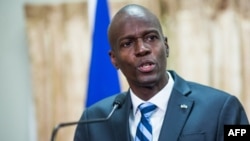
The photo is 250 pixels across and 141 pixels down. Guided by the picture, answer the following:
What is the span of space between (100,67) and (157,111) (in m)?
1.10

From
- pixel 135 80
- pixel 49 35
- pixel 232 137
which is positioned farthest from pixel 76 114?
pixel 232 137

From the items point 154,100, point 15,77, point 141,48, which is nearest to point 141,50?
point 141,48

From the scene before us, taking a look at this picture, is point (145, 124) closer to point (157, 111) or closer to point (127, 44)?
point (157, 111)

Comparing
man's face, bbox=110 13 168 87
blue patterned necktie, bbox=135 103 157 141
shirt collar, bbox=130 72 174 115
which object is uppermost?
man's face, bbox=110 13 168 87

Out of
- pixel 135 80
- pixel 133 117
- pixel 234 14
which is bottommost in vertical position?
pixel 133 117

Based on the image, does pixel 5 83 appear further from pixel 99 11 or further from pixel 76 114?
pixel 99 11

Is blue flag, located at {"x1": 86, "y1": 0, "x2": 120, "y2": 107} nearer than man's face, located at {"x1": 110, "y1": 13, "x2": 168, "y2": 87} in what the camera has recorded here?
A: No

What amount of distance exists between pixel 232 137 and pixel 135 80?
468 mm

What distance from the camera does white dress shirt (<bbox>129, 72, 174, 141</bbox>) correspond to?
61.2 inches

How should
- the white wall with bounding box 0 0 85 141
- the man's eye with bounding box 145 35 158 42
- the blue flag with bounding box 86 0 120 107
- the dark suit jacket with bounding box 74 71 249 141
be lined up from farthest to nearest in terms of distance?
1. the white wall with bounding box 0 0 85 141
2. the blue flag with bounding box 86 0 120 107
3. the man's eye with bounding box 145 35 158 42
4. the dark suit jacket with bounding box 74 71 249 141

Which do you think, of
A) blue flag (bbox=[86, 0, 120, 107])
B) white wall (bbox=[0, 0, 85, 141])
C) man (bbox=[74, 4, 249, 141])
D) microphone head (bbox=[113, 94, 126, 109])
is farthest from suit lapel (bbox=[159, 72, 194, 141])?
white wall (bbox=[0, 0, 85, 141])

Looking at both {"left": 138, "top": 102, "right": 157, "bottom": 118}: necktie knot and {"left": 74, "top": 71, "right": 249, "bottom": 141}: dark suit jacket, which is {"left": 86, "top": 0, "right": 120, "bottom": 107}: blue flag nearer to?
{"left": 74, "top": 71, "right": 249, "bottom": 141}: dark suit jacket

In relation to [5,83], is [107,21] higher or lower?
higher

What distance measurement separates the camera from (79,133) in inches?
66.9
